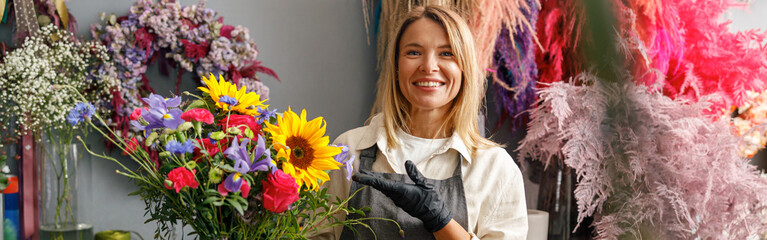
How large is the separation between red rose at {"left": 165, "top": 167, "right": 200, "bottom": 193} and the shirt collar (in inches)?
20.6

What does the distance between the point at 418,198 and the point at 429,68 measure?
25 centimetres

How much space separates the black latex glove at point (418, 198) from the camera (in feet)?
3.06

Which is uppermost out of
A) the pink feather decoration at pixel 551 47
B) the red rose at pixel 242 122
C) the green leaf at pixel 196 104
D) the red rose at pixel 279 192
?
the pink feather decoration at pixel 551 47

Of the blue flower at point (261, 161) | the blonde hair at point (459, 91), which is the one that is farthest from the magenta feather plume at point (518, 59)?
the blue flower at point (261, 161)

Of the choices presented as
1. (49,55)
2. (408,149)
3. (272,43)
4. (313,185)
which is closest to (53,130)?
(49,55)

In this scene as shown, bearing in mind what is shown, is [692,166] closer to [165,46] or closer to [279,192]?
[279,192]

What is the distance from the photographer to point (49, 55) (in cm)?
150

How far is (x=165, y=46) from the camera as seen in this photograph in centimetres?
164

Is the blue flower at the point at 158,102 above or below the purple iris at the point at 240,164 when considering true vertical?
above

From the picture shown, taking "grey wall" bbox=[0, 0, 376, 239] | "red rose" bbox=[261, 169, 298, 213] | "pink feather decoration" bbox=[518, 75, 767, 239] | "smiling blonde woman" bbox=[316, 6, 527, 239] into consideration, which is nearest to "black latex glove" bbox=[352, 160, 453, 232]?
"smiling blonde woman" bbox=[316, 6, 527, 239]

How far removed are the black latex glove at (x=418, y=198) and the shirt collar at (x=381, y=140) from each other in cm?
13

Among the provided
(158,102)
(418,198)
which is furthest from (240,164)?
(418,198)

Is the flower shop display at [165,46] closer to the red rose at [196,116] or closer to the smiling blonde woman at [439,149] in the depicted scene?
the smiling blonde woman at [439,149]

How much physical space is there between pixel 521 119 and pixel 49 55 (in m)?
1.42
